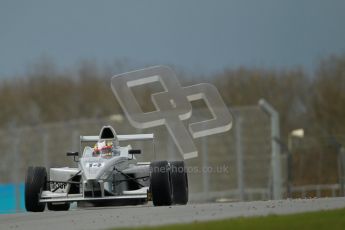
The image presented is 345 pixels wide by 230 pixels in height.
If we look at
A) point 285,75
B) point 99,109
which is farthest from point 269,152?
point 99,109

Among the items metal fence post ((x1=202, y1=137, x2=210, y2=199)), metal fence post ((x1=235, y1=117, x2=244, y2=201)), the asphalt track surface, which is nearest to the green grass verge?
the asphalt track surface

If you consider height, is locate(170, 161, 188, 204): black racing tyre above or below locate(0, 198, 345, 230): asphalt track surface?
above

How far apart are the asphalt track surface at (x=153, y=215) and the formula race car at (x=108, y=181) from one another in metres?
0.94

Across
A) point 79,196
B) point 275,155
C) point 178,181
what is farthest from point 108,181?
point 275,155

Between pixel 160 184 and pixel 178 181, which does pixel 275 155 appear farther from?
pixel 160 184

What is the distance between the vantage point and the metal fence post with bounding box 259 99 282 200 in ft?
118

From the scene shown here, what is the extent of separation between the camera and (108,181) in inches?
926

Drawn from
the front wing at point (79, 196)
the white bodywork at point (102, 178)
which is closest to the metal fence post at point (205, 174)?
the white bodywork at point (102, 178)

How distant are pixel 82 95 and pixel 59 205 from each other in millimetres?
52873

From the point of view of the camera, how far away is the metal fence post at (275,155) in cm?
3606

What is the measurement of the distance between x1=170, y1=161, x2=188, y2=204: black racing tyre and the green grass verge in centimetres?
544

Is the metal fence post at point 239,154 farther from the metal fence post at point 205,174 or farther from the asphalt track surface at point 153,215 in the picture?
the asphalt track surface at point 153,215

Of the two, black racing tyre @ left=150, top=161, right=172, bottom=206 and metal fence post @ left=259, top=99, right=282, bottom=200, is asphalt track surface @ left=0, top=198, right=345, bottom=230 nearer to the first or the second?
black racing tyre @ left=150, top=161, right=172, bottom=206

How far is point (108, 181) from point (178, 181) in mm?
1393
